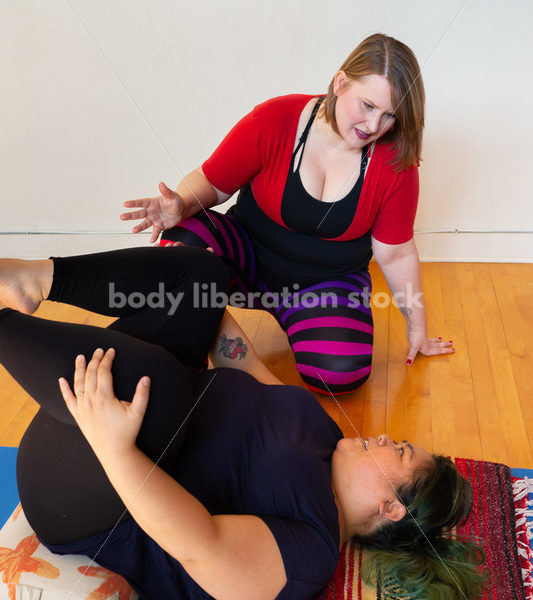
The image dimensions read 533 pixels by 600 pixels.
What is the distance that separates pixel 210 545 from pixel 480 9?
6.50ft

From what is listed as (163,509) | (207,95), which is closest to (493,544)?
(163,509)

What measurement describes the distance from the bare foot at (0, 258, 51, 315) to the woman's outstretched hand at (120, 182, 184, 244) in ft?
1.68

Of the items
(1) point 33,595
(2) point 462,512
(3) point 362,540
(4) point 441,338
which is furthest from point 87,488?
A: (4) point 441,338

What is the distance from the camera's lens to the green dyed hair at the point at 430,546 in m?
1.13

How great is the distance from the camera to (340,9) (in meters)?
2.15

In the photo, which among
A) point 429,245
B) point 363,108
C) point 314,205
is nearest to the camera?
point 363,108

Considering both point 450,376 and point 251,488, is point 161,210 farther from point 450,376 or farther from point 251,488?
point 450,376

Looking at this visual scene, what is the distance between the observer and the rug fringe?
1305 millimetres

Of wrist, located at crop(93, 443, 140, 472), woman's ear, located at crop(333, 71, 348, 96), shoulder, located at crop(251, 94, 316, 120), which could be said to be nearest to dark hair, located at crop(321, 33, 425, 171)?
woman's ear, located at crop(333, 71, 348, 96)

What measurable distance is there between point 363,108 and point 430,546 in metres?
1.01

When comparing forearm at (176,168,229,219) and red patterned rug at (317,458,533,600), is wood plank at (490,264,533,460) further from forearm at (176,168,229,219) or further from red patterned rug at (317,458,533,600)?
forearm at (176,168,229,219)

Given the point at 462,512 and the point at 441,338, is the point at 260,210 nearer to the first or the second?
the point at 441,338

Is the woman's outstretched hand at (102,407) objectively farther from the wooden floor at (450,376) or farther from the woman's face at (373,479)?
the wooden floor at (450,376)

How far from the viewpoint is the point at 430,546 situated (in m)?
1.16
